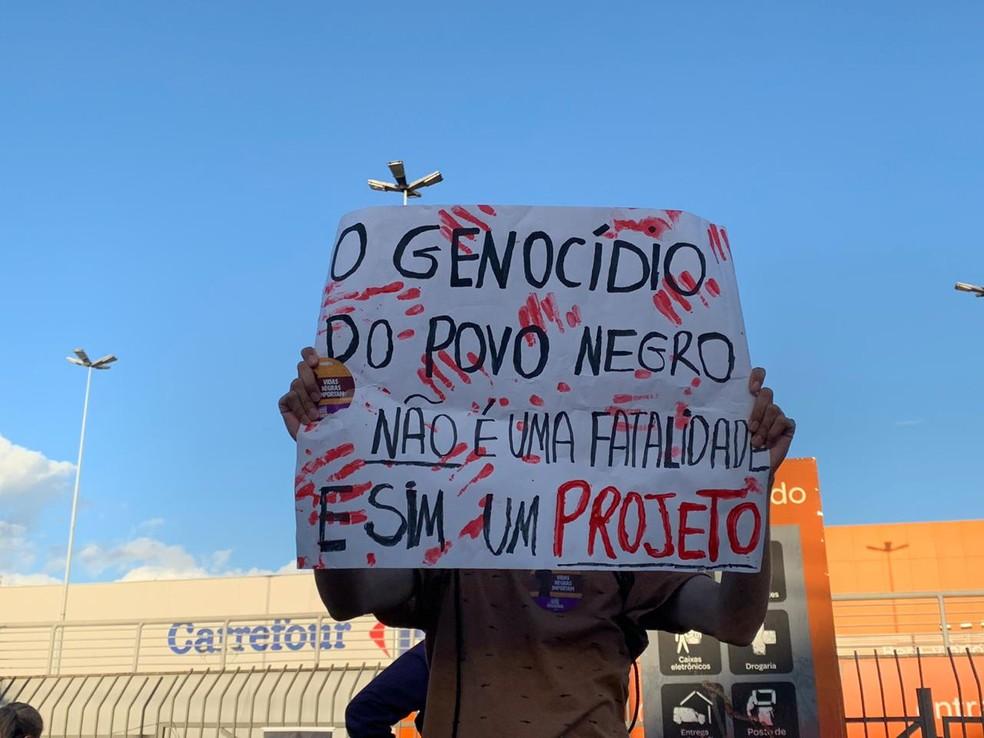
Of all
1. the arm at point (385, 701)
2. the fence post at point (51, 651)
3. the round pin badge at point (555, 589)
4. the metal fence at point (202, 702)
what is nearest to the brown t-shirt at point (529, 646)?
the round pin badge at point (555, 589)

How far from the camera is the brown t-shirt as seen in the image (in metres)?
2.17

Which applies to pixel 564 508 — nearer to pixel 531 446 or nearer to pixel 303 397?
pixel 531 446

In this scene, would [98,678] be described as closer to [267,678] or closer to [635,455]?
[267,678]

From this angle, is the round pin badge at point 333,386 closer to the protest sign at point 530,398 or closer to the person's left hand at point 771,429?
the protest sign at point 530,398

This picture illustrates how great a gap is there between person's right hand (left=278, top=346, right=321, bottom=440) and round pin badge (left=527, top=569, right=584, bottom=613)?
68cm

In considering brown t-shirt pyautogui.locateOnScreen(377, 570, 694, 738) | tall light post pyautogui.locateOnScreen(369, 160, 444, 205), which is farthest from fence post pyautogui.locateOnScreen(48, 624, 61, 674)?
brown t-shirt pyautogui.locateOnScreen(377, 570, 694, 738)

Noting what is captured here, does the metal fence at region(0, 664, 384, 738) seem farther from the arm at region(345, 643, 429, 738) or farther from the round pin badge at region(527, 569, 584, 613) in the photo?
the round pin badge at region(527, 569, 584, 613)

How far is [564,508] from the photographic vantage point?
8.14 ft

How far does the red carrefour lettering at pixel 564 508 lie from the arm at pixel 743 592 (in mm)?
308

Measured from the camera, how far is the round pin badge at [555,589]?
232 cm

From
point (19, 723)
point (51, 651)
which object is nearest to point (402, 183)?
point (51, 651)

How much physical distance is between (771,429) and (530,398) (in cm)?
60

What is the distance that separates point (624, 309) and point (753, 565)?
0.74 m

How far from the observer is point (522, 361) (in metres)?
2.61
